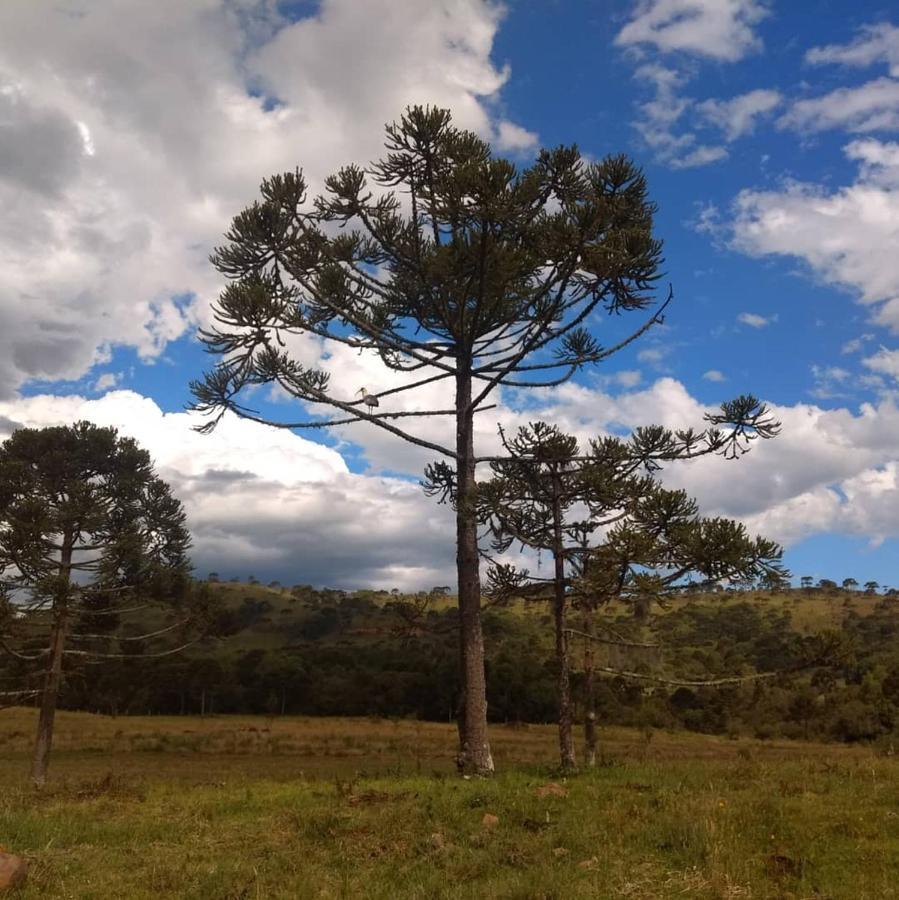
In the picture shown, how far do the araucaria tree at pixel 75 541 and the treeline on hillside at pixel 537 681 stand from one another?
10.5 meters

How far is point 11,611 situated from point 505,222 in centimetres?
1459

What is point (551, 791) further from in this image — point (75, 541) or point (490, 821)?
point (75, 541)

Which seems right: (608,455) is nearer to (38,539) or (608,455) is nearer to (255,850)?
(255,850)

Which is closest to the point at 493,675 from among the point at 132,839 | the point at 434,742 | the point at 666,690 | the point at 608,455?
the point at 666,690

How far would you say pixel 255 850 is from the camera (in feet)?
24.1

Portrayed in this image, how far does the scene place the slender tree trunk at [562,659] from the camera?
41.9ft

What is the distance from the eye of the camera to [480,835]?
24.7 feet

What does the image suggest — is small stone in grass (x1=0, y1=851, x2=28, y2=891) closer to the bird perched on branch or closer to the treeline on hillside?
the bird perched on branch

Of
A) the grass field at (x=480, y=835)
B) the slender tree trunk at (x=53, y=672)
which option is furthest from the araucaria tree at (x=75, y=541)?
the grass field at (x=480, y=835)

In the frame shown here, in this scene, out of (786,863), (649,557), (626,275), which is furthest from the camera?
(626,275)

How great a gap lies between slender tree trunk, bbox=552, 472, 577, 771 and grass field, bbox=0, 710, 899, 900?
31.1 inches

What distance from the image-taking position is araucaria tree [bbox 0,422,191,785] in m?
19.1

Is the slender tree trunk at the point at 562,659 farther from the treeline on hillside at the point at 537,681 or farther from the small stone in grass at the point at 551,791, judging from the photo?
the treeline on hillside at the point at 537,681

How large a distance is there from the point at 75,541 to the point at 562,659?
1477 centimetres
